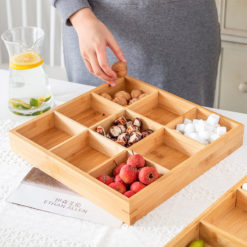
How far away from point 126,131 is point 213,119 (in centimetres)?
23

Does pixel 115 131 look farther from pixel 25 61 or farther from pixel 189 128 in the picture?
pixel 25 61

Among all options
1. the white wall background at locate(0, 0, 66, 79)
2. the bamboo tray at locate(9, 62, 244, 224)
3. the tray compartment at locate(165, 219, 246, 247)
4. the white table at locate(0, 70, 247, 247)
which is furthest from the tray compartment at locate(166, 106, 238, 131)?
the white wall background at locate(0, 0, 66, 79)

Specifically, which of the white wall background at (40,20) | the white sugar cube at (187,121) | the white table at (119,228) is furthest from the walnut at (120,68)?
the white wall background at (40,20)

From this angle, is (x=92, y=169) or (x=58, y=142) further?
(x=58, y=142)

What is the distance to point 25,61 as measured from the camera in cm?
135

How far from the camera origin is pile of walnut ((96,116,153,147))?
1.21 m

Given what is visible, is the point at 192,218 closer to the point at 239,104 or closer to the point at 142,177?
the point at 142,177

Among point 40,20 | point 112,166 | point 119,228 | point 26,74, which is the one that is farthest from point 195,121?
point 40,20

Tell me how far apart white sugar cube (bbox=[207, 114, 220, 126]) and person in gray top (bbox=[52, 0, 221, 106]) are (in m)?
0.31

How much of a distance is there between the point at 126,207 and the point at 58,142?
354mm

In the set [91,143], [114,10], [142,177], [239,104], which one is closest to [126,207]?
[142,177]

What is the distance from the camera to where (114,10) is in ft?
5.11

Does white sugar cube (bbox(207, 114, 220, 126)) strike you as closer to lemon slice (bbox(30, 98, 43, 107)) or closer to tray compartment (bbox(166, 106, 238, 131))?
tray compartment (bbox(166, 106, 238, 131))

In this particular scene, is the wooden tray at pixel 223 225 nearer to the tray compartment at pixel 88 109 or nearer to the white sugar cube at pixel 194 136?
the white sugar cube at pixel 194 136
